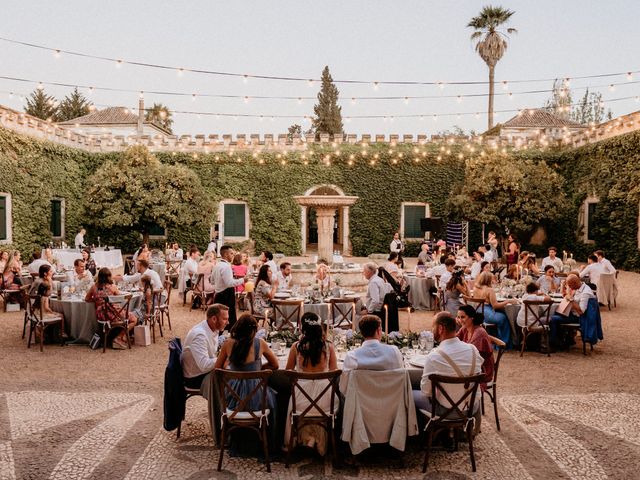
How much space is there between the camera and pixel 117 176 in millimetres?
18859

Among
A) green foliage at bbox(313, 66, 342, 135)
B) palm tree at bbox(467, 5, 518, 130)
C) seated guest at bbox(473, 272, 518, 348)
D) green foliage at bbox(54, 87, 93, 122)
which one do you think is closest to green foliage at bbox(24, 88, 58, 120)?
green foliage at bbox(54, 87, 93, 122)

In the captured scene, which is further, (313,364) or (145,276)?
(145,276)

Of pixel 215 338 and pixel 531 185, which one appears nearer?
pixel 215 338

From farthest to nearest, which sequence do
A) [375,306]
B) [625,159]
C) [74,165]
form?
[74,165] → [625,159] → [375,306]

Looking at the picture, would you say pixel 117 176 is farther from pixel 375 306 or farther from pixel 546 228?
pixel 546 228

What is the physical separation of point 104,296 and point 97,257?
10.5m

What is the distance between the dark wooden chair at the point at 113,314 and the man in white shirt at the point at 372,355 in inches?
182

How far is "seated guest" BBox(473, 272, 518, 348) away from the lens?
7.83 m

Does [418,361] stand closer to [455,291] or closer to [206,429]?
[206,429]

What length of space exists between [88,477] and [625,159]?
18.0m

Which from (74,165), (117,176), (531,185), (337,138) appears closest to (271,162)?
(337,138)

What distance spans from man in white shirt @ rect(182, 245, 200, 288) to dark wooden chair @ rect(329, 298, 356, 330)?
3.81m

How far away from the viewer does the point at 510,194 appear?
19406 mm

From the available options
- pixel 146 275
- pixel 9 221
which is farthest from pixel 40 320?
pixel 9 221
